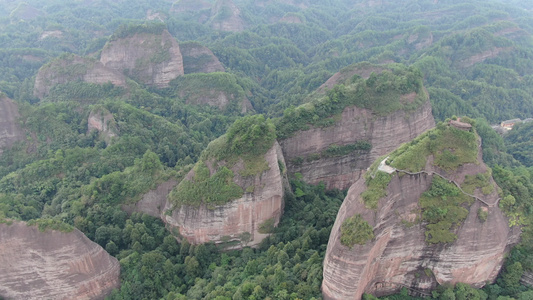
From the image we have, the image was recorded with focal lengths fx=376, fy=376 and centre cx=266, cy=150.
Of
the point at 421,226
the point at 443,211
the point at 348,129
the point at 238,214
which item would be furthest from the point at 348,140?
the point at 443,211

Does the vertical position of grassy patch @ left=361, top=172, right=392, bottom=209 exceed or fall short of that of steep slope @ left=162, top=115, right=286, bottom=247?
it exceeds it

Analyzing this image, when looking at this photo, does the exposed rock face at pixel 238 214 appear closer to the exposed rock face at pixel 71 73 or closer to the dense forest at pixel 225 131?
the dense forest at pixel 225 131

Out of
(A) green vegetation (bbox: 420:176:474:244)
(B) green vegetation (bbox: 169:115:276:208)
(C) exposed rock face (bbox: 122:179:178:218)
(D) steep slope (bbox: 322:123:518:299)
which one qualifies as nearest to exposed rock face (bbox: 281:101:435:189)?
(B) green vegetation (bbox: 169:115:276:208)

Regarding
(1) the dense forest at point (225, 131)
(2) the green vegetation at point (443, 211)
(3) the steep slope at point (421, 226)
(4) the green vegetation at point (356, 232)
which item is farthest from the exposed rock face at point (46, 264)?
(2) the green vegetation at point (443, 211)

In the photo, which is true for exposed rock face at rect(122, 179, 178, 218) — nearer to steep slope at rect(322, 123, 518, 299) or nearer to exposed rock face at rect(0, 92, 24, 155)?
steep slope at rect(322, 123, 518, 299)

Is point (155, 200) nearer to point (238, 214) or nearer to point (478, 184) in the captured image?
point (238, 214)

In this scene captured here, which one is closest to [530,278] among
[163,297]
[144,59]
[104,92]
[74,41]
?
[163,297]

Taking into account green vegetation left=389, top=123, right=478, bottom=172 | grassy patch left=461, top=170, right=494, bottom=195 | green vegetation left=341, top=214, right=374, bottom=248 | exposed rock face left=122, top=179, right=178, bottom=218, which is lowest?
exposed rock face left=122, top=179, right=178, bottom=218
